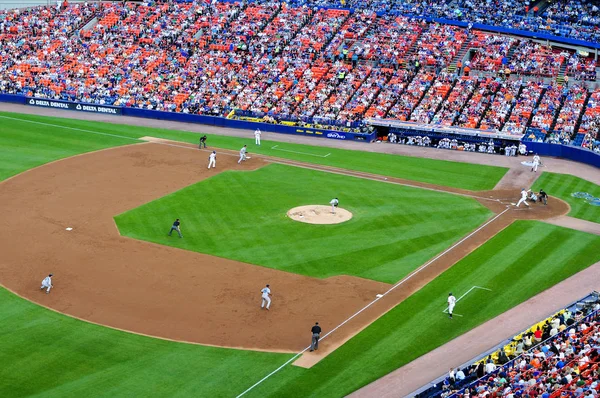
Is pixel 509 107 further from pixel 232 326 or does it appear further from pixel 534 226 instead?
pixel 232 326

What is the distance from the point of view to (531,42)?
85062mm

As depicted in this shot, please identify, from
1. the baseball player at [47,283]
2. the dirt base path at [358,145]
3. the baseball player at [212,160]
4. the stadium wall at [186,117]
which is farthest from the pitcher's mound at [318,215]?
the stadium wall at [186,117]

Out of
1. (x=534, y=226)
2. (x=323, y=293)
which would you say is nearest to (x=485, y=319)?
(x=323, y=293)

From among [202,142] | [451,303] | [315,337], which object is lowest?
[315,337]

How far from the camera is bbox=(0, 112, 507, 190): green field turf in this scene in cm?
6444

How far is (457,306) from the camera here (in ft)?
134

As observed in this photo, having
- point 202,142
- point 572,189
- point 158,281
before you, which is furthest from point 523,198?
point 202,142

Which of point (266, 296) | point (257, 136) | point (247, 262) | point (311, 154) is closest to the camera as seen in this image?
point (266, 296)

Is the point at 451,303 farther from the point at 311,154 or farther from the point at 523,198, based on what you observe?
the point at 311,154

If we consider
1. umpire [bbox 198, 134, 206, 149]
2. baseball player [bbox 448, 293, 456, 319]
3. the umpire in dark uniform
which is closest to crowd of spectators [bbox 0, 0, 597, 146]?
umpire [bbox 198, 134, 206, 149]

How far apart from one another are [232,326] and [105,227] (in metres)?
15.7

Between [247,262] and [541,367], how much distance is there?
61.0 feet

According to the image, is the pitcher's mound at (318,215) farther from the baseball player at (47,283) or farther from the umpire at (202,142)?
the baseball player at (47,283)

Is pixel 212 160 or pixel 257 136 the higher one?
pixel 257 136
